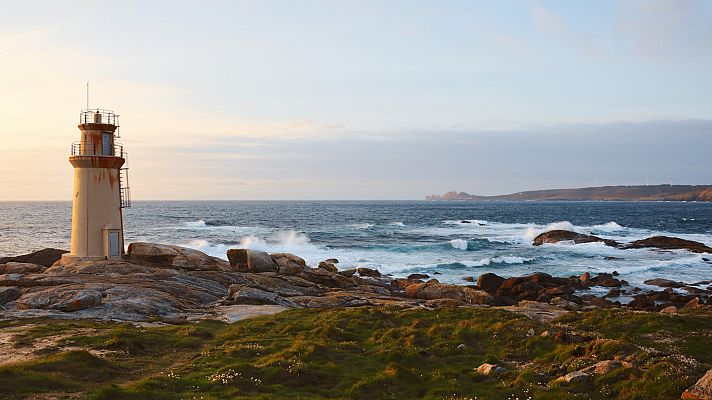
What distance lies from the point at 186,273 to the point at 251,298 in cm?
776

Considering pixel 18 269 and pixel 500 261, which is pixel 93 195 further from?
pixel 500 261

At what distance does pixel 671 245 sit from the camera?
74.8 metres

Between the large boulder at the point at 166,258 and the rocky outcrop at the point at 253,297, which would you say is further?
the large boulder at the point at 166,258

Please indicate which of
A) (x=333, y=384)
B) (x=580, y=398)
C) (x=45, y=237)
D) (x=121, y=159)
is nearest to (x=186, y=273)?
(x=121, y=159)

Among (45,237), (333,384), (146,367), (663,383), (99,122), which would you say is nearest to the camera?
(663,383)

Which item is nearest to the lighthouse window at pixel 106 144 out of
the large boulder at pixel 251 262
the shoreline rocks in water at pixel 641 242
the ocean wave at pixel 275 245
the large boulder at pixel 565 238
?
the large boulder at pixel 251 262

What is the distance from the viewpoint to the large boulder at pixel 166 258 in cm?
4084

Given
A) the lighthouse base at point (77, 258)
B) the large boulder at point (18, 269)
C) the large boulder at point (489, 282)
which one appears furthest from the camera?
the large boulder at point (489, 282)

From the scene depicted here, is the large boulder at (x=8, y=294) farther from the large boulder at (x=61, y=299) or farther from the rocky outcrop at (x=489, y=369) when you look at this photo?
the rocky outcrop at (x=489, y=369)

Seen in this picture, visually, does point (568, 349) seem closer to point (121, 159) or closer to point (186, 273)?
point (186, 273)

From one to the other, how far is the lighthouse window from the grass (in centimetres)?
1691

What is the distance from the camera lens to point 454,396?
1504cm

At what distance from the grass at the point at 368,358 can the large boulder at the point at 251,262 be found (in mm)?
18466

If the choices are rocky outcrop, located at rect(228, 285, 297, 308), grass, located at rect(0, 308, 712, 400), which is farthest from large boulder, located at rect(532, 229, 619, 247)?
grass, located at rect(0, 308, 712, 400)
